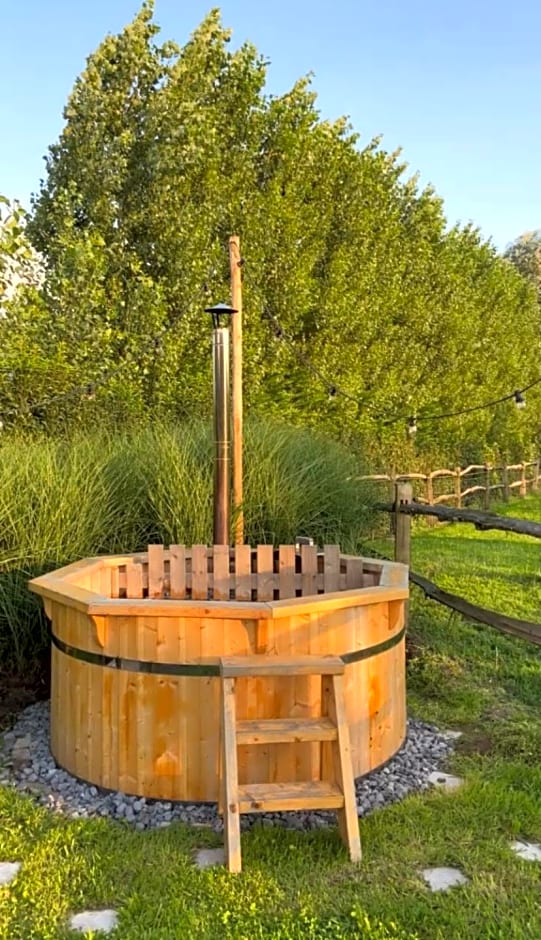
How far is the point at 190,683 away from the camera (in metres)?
2.93

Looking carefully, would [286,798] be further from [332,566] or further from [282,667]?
[332,566]

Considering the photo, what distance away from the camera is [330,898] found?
222 cm

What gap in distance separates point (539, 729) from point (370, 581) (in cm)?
111

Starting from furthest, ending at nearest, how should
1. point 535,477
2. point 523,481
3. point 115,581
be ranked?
point 535,477 < point 523,481 < point 115,581

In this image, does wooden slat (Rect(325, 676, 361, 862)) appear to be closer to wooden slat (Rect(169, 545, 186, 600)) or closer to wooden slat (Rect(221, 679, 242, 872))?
wooden slat (Rect(221, 679, 242, 872))

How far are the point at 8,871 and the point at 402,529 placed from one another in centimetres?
393

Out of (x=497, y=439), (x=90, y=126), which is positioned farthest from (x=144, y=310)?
(x=497, y=439)

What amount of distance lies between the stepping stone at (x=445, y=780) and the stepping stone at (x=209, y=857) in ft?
3.40

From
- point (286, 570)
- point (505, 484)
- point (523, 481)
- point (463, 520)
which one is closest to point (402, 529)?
point (463, 520)

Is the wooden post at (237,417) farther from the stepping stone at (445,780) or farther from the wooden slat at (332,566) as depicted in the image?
the stepping stone at (445,780)

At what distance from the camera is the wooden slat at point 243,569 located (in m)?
4.20

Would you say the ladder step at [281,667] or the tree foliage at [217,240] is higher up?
the tree foliage at [217,240]

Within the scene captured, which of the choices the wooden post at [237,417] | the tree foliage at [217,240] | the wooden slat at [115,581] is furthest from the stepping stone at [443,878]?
the tree foliage at [217,240]

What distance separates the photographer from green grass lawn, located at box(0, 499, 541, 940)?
2.09 metres
